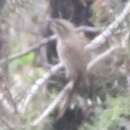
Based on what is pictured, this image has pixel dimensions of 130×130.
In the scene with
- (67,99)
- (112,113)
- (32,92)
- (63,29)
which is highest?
(63,29)

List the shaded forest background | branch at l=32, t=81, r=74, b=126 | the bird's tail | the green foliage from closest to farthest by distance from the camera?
the green foliage
the shaded forest background
branch at l=32, t=81, r=74, b=126
the bird's tail

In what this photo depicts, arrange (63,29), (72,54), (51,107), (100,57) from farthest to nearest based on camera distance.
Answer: (63,29) < (72,54) < (100,57) < (51,107)

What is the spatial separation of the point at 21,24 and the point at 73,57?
22.0 inches

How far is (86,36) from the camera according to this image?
3.86m

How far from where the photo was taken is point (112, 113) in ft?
9.21

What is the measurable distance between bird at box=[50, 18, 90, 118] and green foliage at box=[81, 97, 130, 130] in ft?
1.16

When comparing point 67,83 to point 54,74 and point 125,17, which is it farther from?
point 125,17

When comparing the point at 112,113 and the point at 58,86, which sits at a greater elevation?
the point at 58,86

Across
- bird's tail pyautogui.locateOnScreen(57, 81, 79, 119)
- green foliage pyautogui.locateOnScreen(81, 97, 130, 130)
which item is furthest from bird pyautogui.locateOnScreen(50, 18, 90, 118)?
green foliage pyautogui.locateOnScreen(81, 97, 130, 130)

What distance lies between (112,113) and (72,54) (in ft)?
2.43

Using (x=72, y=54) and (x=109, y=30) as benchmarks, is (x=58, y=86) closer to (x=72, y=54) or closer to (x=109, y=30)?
(x=72, y=54)

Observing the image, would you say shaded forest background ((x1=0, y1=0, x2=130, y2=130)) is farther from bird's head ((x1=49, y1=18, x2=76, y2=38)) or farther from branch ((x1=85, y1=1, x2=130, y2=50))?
bird's head ((x1=49, y1=18, x2=76, y2=38))

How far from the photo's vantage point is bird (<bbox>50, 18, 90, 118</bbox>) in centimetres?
326

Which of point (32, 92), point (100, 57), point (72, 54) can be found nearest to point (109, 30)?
point (100, 57)
